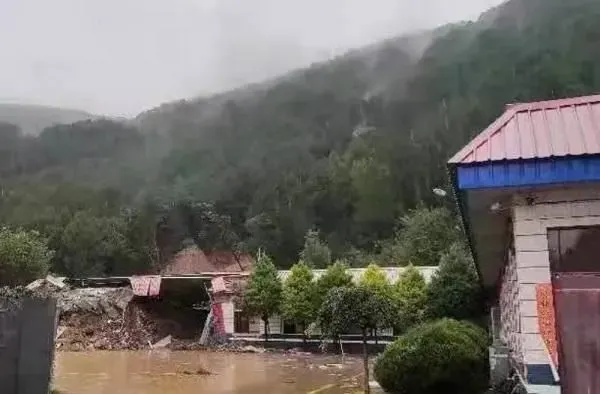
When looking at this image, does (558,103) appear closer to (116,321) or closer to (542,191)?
(542,191)

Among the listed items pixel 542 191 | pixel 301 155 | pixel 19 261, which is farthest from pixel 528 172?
pixel 301 155

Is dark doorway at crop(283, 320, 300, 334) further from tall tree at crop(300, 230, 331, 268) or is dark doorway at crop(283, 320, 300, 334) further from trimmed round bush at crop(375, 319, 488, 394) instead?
trimmed round bush at crop(375, 319, 488, 394)

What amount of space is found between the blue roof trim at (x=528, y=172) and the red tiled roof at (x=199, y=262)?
41452 mm

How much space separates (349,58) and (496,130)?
324 ft

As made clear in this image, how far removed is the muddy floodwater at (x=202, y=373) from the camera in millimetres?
12105

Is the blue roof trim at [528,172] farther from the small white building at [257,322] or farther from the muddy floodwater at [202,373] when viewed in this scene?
the small white building at [257,322]

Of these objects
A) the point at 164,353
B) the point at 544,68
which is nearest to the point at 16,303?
the point at 164,353

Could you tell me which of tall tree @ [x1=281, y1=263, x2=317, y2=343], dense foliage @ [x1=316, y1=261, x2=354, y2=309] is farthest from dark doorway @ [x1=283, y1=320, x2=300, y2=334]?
dense foliage @ [x1=316, y1=261, x2=354, y2=309]

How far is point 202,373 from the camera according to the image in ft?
49.5

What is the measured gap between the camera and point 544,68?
49469mm

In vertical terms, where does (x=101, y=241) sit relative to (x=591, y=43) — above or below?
below

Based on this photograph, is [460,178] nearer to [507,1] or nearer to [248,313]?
[248,313]

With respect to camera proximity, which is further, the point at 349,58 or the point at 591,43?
the point at 349,58

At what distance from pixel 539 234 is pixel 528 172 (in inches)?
22.9
